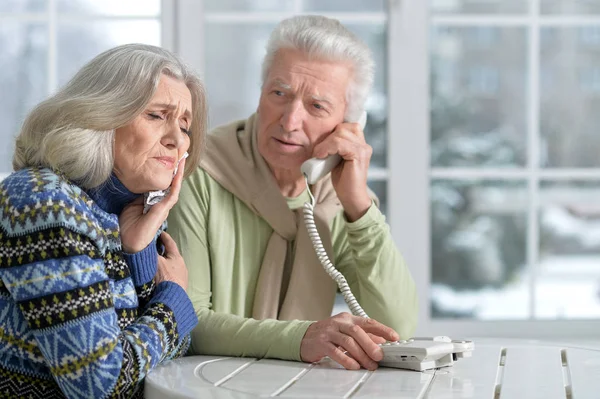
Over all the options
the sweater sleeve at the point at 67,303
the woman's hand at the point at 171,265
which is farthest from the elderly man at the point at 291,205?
the sweater sleeve at the point at 67,303

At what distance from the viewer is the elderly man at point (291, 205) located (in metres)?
2.20

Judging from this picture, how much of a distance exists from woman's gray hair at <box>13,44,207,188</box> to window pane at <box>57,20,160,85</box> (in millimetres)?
1500

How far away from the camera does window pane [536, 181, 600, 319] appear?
346 cm

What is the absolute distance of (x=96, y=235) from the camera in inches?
63.9

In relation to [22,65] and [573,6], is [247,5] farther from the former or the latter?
[573,6]

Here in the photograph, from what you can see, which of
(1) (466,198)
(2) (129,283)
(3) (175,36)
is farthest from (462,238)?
(2) (129,283)

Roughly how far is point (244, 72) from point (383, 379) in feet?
5.94

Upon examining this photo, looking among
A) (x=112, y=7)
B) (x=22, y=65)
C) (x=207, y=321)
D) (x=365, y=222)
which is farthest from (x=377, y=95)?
(x=207, y=321)

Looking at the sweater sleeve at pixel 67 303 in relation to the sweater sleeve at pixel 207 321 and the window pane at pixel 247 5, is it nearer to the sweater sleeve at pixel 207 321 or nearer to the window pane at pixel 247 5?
the sweater sleeve at pixel 207 321

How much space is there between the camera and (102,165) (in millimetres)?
1688

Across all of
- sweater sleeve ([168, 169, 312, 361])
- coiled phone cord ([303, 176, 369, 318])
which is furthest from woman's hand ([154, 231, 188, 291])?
coiled phone cord ([303, 176, 369, 318])

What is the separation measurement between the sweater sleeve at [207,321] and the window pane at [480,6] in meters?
1.64

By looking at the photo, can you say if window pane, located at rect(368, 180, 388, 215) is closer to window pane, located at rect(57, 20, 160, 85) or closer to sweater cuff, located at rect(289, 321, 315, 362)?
window pane, located at rect(57, 20, 160, 85)

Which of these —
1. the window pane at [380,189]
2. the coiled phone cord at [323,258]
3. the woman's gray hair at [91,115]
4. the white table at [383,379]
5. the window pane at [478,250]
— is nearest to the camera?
the white table at [383,379]
